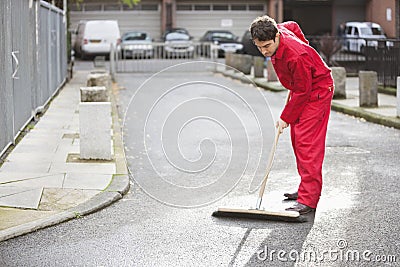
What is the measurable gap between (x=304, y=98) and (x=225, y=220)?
127 cm

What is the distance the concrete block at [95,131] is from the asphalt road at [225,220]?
1.66ft

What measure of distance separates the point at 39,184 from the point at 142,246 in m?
2.51

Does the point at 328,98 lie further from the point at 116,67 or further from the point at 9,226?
the point at 116,67

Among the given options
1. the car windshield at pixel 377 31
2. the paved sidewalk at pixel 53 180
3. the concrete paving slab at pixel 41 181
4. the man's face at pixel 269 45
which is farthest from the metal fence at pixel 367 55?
the man's face at pixel 269 45

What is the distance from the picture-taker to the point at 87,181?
9.00 meters

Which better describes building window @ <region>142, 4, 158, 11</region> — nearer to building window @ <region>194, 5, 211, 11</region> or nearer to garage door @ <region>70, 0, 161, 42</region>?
garage door @ <region>70, 0, 161, 42</region>

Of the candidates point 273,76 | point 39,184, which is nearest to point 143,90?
point 273,76

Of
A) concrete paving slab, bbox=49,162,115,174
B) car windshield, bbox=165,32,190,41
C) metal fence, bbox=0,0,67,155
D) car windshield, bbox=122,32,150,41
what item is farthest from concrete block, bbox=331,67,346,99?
car windshield, bbox=122,32,150,41

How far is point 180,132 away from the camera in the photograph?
41.5 ft

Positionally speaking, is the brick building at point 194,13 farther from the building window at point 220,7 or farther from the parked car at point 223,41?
the parked car at point 223,41

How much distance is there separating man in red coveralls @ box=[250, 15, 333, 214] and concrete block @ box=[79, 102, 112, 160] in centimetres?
329

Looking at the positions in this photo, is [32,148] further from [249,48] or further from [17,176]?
[249,48]

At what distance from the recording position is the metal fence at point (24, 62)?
10758 millimetres

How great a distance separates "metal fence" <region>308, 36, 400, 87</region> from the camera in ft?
67.3
